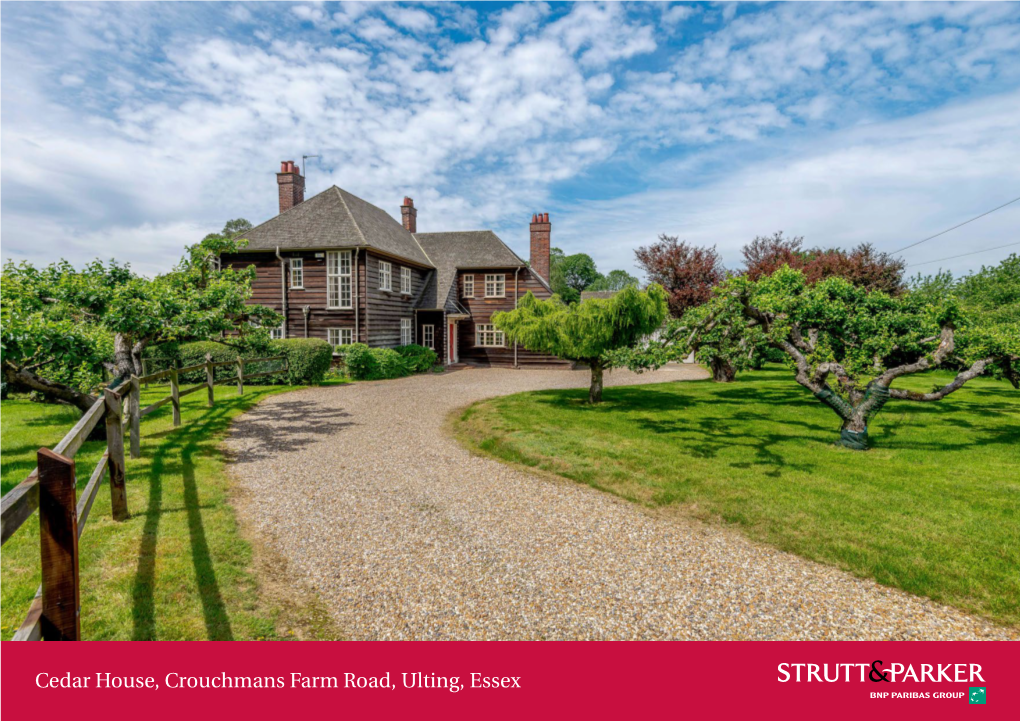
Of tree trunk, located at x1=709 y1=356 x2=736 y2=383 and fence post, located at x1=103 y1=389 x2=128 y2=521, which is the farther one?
tree trunk, located at x1=709 y1=356 x2=736 y2=383

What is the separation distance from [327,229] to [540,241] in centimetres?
1181

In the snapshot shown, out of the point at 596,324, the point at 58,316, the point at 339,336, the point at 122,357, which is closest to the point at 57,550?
the point at 122,357

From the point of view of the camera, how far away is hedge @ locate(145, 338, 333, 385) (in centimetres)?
1847

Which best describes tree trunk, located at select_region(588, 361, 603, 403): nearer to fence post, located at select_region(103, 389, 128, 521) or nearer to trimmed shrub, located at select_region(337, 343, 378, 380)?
trimmed shrub, located at select_region(337, 343, 378, 380)

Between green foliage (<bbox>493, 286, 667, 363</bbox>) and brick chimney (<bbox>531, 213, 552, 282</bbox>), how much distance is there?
1472 centimetres

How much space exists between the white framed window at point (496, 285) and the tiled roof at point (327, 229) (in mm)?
4651

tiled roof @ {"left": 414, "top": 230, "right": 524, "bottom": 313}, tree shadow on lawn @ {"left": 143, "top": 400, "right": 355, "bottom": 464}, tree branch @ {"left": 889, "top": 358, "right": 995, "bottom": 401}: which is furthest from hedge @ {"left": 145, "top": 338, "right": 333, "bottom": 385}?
tree branch @ {"left": 889, "top": 358, "right": 995, "bottom": 401}

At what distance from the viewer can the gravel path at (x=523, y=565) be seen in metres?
4.21

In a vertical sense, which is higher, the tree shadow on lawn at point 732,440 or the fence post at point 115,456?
the fence post at point 115,456

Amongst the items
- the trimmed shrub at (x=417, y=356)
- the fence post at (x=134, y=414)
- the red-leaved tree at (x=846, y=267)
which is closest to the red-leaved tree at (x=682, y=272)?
the red-leaved tree at (x=846, y=267)

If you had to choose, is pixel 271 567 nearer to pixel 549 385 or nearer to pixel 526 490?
pixel 526 490
